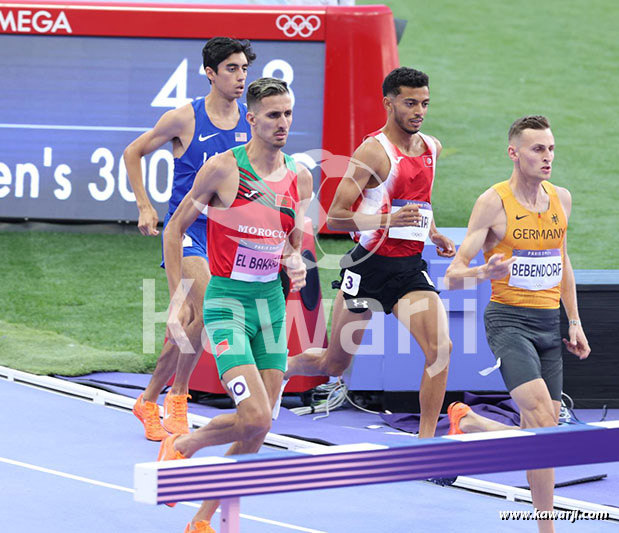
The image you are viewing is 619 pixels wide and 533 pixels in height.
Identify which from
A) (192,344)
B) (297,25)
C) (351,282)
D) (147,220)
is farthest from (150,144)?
(297,25)

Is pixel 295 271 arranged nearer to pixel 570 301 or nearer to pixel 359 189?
pixel 359 189

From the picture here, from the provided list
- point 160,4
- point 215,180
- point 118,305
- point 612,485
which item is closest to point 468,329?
point 612,485

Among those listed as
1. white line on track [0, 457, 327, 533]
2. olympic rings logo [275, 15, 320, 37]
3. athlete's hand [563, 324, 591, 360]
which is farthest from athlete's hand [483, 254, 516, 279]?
olympic rings logo [275, 15, 320, 37]

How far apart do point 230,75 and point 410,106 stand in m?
1.22

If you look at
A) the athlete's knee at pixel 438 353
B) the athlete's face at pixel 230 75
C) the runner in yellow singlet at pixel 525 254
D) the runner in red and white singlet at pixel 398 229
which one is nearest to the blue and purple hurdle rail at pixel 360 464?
the runner in yellow singlet at pixel 525 254

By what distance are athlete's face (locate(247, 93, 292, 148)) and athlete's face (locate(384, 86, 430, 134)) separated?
110cm

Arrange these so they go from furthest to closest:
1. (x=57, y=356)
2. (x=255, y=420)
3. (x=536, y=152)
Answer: (x=57, y=356)
(x=536, y=152)
(x=255, y=420)

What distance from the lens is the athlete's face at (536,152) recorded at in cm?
627

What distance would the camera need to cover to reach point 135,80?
12844 mm

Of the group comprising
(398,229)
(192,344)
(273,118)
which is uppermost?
(273,118)

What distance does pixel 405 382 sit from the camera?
8.62 meters

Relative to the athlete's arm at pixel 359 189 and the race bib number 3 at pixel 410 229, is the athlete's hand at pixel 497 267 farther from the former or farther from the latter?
the race bib number 3 at pixel 410 229

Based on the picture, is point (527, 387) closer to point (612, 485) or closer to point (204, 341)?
point (612, 485)

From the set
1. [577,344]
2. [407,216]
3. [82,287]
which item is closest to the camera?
[577,344]
